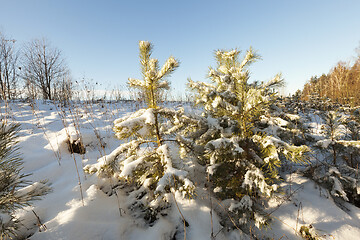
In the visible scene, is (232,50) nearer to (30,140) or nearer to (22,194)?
(22,194)

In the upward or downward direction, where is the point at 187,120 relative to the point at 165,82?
downward

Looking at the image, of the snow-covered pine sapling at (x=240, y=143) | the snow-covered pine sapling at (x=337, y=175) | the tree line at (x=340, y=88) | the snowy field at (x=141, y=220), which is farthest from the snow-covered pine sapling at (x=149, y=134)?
the tree line at (x=340, y=88)

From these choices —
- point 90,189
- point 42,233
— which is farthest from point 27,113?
point 42,233

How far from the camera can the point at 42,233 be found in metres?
1.57

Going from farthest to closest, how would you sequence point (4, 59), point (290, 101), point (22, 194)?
1. point (4, 59)
2. point (290, 101)
3. point (22, 194)

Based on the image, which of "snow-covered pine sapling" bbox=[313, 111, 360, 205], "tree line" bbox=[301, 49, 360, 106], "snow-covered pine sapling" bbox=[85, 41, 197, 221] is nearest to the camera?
"snow-covered pine sapling" bbox=[85, 41, 197, 221]

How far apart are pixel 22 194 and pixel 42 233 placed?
554 millimetres

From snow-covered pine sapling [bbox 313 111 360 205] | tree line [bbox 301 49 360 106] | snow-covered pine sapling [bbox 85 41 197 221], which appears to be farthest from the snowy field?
tree line [bbox 301 49 360 106]

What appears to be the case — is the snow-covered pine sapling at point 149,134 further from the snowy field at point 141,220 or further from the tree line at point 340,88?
the tree line at point 340,88

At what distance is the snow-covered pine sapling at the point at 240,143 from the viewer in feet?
5.97

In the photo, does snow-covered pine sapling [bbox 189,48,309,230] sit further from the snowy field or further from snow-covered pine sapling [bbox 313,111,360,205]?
snow-covered pine sapling [bbox 313,111,360,205]

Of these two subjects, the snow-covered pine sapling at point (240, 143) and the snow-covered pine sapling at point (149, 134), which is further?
the snow-covered pine sapling at point (240, 143)

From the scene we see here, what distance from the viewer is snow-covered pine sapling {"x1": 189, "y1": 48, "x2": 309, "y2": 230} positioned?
1.82 metres

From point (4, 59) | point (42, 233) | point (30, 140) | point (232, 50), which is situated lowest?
point (42, 233)
